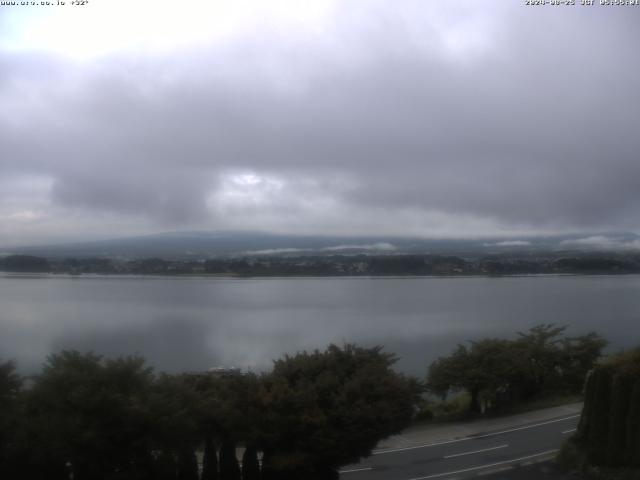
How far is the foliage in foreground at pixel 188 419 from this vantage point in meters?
12.0

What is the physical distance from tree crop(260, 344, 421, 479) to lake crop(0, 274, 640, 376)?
13968 mm

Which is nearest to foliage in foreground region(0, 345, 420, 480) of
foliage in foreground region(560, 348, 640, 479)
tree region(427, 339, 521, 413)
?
foliage in foreground region(560, 348, 640, 479)

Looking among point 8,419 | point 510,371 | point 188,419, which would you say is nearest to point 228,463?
point 188,419

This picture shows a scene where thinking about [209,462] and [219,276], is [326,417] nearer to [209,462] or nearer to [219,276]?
[209,462]

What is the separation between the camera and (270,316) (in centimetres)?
4319

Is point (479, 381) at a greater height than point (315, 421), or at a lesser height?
lesser

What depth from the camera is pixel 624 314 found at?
4766cm

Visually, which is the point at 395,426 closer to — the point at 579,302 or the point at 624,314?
the point at 624,314

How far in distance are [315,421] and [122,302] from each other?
3279 cm

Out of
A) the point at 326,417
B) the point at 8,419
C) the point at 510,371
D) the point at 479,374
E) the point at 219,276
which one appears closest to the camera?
the point at 8,419

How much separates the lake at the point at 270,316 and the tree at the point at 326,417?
14.0 meters

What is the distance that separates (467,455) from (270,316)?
26556 mm

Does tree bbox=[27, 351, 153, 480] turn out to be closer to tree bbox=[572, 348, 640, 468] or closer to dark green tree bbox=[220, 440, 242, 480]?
dark green tree bbox=[220, 440, 242, 480]

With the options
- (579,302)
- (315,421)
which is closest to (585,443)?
(315,421)
